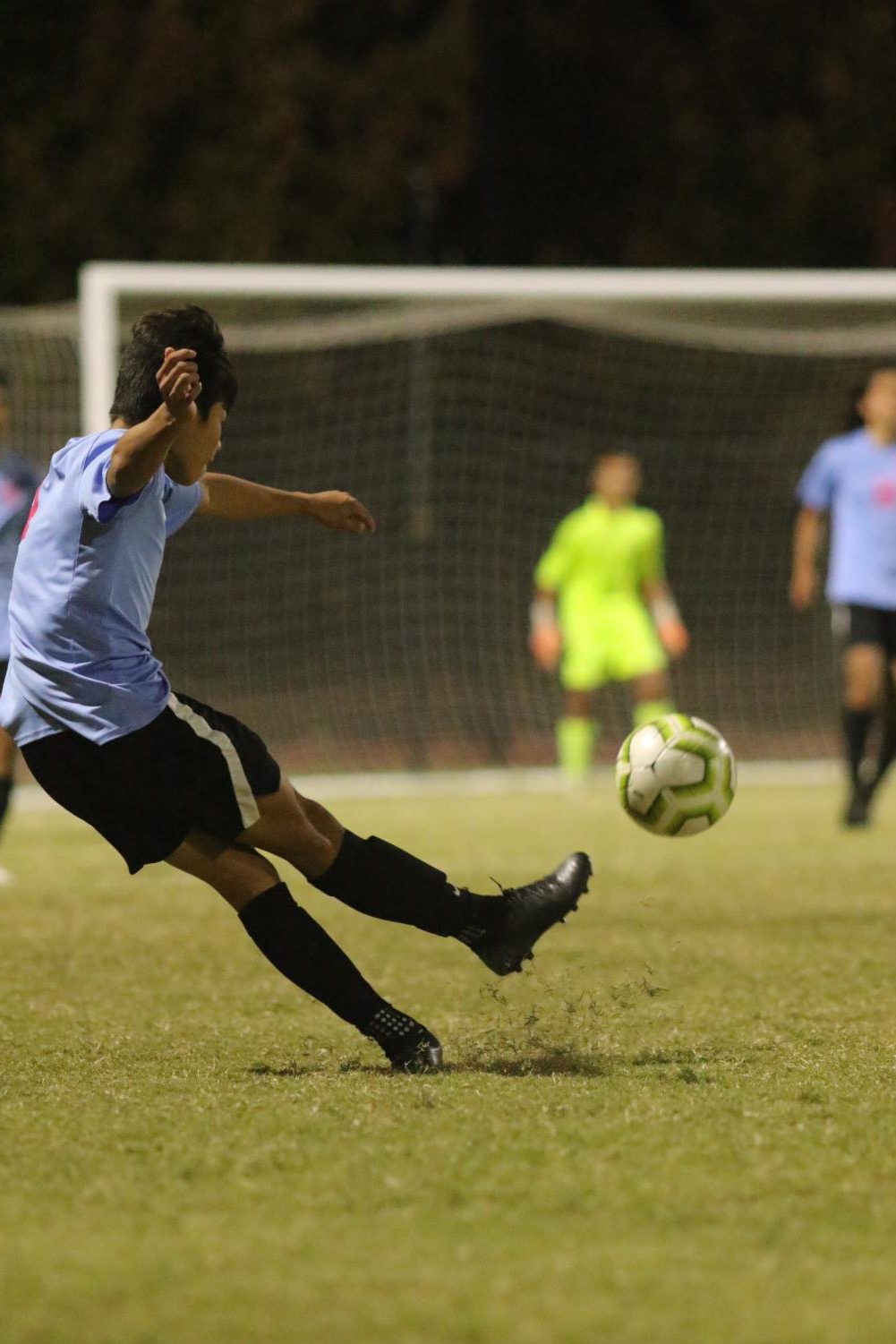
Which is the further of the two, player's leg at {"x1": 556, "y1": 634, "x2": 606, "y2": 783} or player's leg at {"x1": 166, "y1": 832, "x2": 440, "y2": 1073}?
player's leg at {"x1": 556, "y1": 634, "x2": 606, "y2": 783}

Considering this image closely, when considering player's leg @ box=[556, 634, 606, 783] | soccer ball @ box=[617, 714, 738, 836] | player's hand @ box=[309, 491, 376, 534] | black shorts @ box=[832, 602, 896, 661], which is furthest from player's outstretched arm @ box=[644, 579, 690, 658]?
player's hand @ box=[309, 491, 376, 534]

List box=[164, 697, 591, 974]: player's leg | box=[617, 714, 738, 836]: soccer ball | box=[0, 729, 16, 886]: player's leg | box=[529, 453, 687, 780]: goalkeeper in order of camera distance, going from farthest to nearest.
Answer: box=[529, 453, 687, 780]: goalkeeper
box=[0, 729, 16, 886]: player's leg
box=[617, 714, 738, 836]: soccer ball
box=[164, 697, 591, 974]: player's leg

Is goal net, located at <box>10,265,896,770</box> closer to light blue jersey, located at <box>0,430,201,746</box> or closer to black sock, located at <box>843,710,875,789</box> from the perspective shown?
black sock, located at <box>843,710,875,789</box>

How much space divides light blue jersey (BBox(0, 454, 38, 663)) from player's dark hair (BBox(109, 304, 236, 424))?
11.2ft

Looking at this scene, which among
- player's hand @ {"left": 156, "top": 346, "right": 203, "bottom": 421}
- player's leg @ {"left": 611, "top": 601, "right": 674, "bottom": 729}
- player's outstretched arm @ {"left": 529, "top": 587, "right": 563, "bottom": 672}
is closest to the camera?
player's hand @ {"left": 156, "top": 346, "right": 203, "bottom": 421}

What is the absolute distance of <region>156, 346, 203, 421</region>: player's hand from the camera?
A: 389cm

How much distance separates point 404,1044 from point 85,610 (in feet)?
3.62

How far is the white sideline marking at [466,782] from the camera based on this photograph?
12398 mm

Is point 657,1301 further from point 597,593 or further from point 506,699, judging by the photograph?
point 506,699

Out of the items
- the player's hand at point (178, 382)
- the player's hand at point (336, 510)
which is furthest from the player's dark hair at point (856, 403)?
the player's hand at point (178, 382)

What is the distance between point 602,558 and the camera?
12.7 m

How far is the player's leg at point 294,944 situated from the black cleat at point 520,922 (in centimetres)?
25

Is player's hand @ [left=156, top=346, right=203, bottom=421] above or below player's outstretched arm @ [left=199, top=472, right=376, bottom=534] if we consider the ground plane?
above

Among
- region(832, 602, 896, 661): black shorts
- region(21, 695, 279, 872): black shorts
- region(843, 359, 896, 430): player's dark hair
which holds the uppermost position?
region(843, 359, 896, 430): player's dark hair
